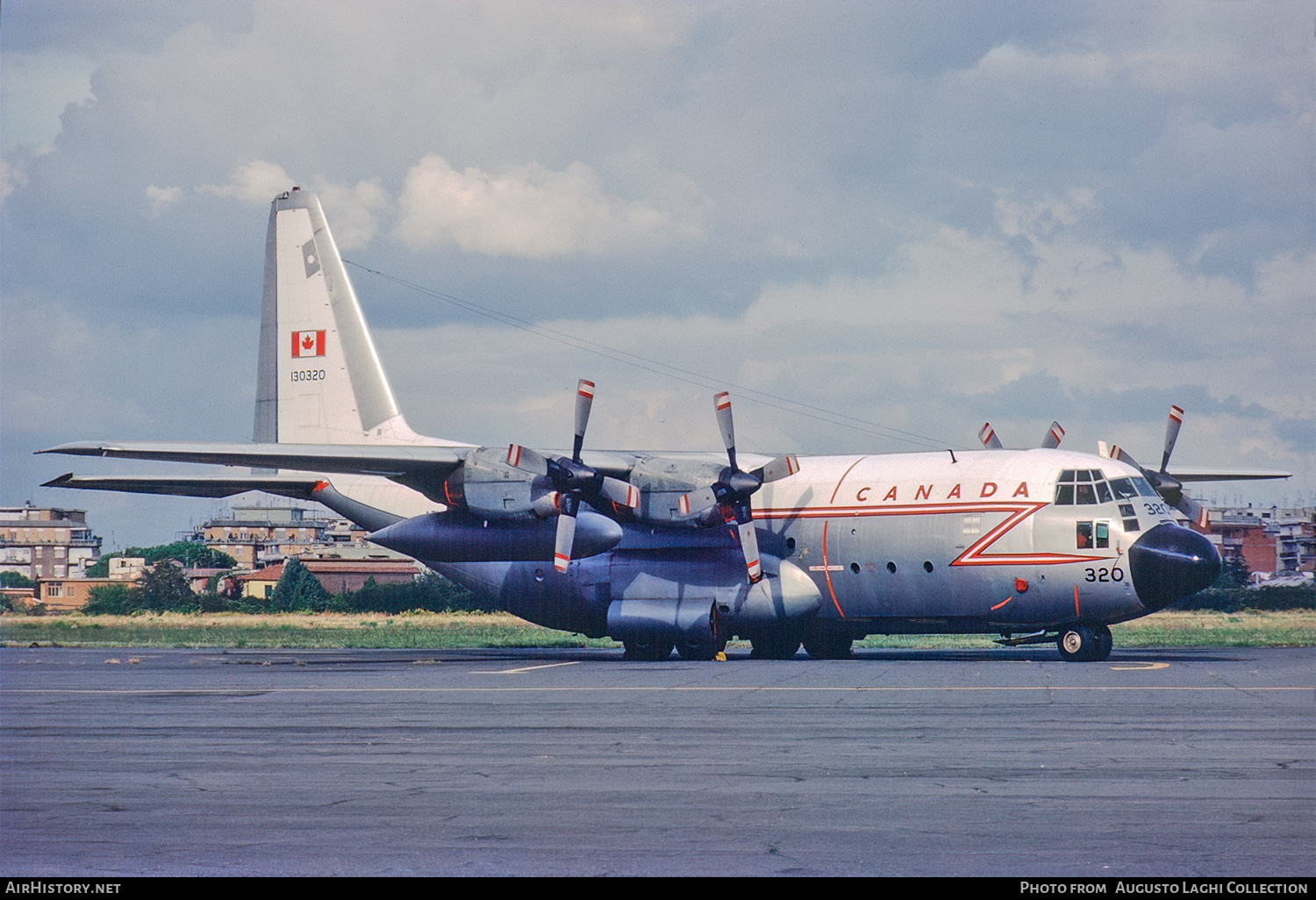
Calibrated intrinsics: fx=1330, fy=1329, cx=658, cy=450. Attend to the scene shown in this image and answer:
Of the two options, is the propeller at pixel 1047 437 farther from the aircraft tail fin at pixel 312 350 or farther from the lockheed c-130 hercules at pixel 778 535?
the aircraft tail fin at pixel 312 350

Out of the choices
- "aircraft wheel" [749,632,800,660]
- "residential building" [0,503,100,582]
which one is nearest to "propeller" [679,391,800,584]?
"aircraft wheel" [749,632,800,660]

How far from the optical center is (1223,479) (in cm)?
3406

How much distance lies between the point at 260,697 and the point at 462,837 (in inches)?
471

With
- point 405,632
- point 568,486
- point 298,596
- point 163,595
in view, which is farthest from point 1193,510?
point 163,595

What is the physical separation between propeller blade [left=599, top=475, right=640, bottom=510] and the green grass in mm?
11742

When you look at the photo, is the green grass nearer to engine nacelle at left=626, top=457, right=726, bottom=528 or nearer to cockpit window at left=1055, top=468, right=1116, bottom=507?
cockpit window at left=1055, top=468, right=1116, bottom=507

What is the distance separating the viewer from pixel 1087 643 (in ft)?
86.4

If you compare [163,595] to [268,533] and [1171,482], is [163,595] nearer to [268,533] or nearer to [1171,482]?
[1171,482]

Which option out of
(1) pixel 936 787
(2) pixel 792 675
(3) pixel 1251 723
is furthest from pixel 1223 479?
(1) pixel 936 787

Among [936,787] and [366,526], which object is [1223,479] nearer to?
[366,526]

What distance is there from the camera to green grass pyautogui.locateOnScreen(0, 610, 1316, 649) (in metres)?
39.8

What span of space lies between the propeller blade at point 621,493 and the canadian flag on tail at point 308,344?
1118 centimetres

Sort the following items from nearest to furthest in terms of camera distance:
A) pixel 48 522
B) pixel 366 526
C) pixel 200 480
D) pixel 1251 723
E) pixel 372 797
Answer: pixel 372 797
pixel 1251 723
pixel 200 480
pixel 366 526
pixel 48 522

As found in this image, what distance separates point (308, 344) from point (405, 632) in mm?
18186
